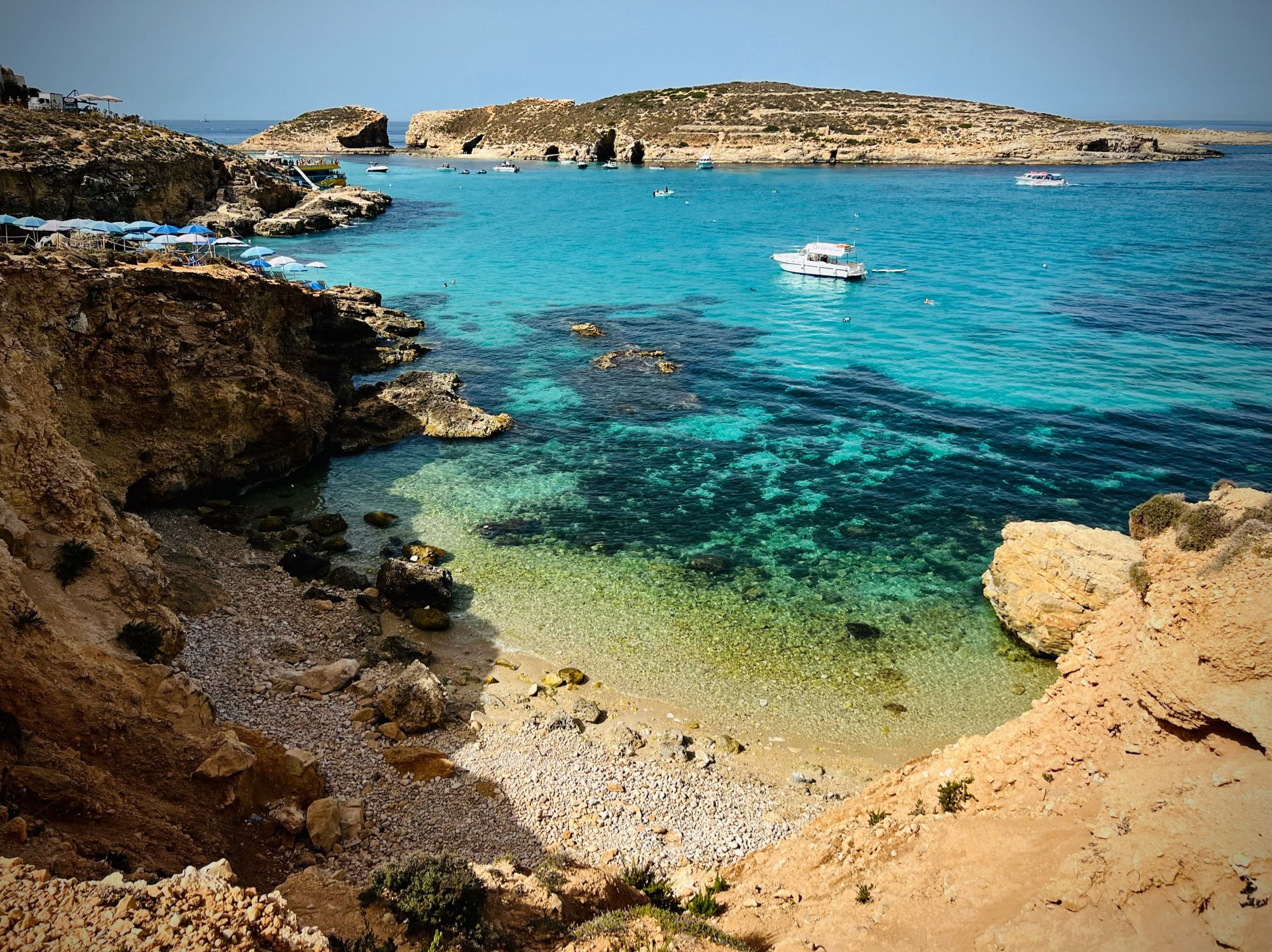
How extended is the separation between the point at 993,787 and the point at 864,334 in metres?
42.7

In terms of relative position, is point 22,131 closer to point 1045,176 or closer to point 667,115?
point 1045,176

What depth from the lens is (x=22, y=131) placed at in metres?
55.0

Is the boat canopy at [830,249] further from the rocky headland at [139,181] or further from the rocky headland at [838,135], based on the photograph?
the rocky headland at [838,135]

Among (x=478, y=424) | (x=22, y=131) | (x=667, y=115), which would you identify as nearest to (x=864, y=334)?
(x=478, y=424)

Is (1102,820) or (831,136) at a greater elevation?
(831,136)

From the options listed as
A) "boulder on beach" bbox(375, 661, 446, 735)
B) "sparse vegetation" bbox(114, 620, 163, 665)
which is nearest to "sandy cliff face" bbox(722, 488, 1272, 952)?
"boulder on beach" bbox(375, 661, 446, 735)

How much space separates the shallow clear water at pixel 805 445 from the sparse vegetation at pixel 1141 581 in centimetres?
636

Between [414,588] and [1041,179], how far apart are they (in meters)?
139

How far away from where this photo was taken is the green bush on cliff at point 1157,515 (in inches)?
691

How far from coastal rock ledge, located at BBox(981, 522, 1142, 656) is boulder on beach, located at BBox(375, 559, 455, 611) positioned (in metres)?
16.8

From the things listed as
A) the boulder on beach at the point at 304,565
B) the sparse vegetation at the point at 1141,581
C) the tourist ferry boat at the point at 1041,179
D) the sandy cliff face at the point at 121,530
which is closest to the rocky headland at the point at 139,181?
the sandy cliff face at the point at 121,530

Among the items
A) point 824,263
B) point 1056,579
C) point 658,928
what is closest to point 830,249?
point 824,263

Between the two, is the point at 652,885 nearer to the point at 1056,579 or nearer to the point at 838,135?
the point at 1056,579

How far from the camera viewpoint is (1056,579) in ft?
68.1
